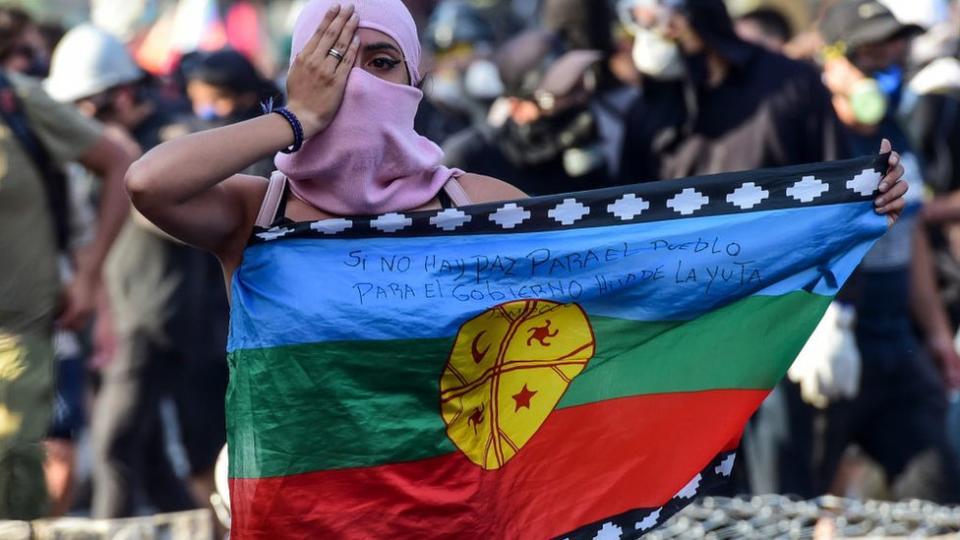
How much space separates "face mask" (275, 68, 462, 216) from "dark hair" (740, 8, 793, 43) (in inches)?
280

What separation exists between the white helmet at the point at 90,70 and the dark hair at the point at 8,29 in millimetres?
1833

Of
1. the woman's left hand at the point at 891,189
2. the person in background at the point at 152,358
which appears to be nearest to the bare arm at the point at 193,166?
the woman's left hand at the point at 891,189

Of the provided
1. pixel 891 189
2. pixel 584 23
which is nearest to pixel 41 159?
pixel 891 189

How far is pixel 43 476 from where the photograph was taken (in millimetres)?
6145

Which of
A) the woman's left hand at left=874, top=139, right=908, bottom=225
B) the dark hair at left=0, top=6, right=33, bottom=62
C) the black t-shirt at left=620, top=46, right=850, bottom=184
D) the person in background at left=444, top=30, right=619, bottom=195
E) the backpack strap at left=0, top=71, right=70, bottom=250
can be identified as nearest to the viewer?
the woman's left hand at left=874, top=139, right=908, bottom=225

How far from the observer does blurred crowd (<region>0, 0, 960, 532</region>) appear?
6.39 m

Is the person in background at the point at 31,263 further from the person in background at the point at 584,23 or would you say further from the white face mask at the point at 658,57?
the person in background at the point at 584,23

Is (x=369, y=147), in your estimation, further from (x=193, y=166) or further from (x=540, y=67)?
(x=540, y=67)

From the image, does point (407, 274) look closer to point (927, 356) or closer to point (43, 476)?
point (43, 476)

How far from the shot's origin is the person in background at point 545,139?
27.5 feet

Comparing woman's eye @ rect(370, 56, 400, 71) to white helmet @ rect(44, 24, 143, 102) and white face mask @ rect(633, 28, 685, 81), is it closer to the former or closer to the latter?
white face mask @ rect(633, 28, 685, 81)

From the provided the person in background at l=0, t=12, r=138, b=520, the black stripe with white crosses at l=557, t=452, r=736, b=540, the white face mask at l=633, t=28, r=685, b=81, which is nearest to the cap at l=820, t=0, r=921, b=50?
the white face mask at l=633, t=28, r=685, b=81

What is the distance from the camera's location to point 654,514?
4.31 m

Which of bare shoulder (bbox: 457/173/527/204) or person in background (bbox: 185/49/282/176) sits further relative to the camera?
person in background (bbox: 185/49/282/176)
